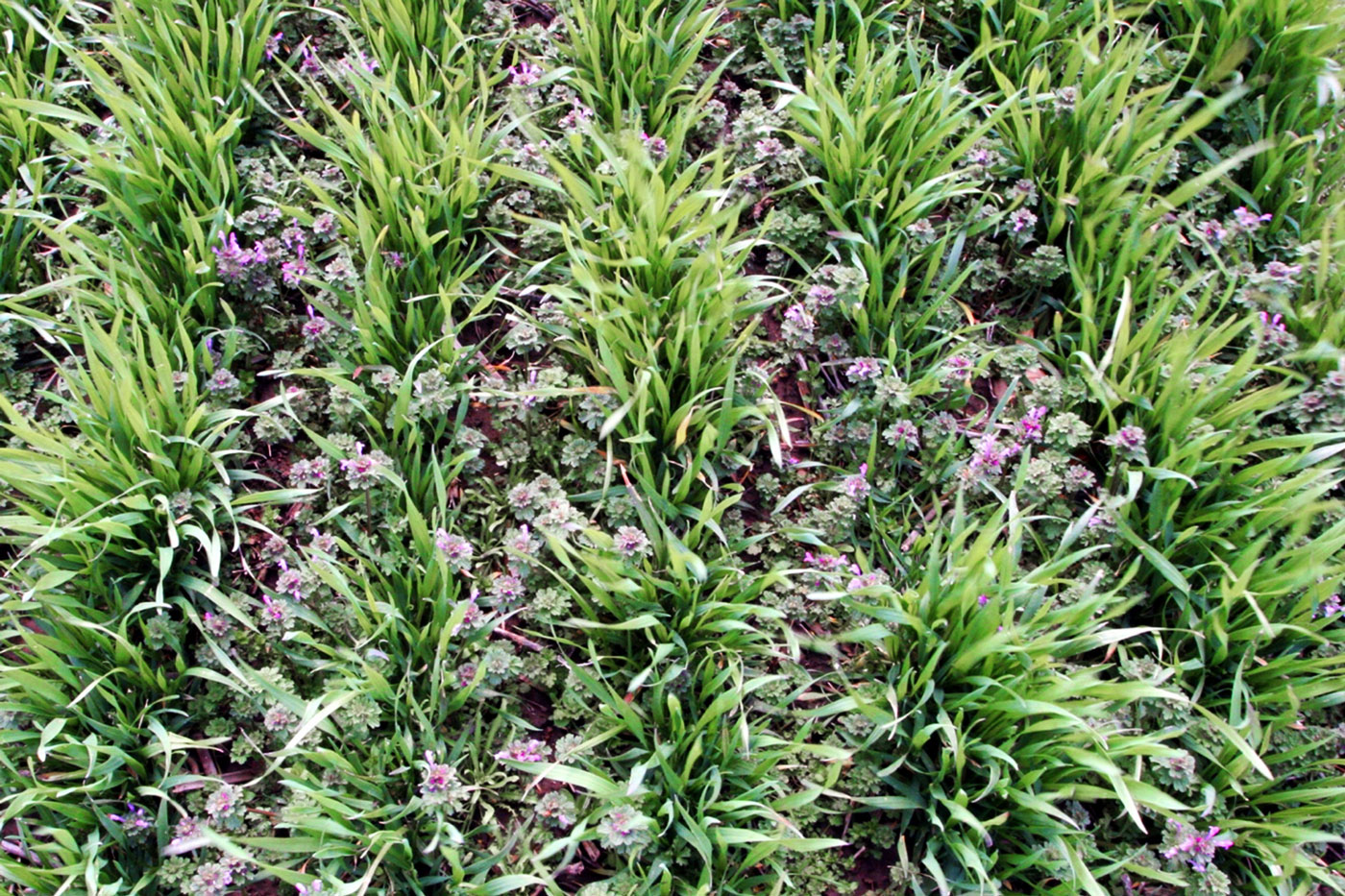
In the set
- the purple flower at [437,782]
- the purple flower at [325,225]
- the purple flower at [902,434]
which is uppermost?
the purple flower at [325,225]

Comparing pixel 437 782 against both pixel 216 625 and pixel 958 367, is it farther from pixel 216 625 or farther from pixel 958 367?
pixel 958 367

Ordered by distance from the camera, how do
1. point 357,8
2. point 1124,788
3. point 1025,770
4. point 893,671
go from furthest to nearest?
point 357,8 < point 893,671 < point 1025,770 < point 1124,788

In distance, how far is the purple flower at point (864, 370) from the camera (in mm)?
2402

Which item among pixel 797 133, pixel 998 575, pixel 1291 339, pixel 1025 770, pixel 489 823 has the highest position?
pixel 797 133

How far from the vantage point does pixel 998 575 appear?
6.88 ft

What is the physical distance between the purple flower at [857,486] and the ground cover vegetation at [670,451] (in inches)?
3.0

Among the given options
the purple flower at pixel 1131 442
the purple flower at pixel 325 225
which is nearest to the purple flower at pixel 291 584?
the purple flower at pixel 325 225

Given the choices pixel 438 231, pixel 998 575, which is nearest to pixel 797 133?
pixel 438 231

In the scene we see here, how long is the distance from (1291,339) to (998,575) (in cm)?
103

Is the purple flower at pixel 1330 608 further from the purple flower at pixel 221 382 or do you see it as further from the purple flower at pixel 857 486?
the purple flower at pixel 221 382

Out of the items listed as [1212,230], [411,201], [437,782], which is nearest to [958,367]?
[1212,230]

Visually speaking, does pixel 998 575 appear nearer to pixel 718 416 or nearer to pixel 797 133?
pixel 718 416

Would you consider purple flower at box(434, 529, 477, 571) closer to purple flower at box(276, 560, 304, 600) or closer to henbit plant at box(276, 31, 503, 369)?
purple flower at box(276, 560, 304, 600)

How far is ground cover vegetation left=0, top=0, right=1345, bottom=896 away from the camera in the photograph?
2018mm
